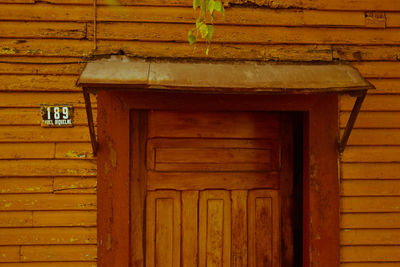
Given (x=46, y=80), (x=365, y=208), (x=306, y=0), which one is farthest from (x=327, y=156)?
(x=46, y=80)

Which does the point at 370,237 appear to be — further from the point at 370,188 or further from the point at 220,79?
the point at 220,79

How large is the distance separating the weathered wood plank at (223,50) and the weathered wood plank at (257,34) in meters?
0.04

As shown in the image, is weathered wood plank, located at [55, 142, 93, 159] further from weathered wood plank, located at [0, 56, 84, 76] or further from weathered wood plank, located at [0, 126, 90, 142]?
weathered wood plank, located at [0, 56, 84, 76]

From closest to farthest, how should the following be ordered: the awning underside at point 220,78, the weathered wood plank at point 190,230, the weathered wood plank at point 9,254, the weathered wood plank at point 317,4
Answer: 1. the awning underside at point 220,78
2. the weathered wood plank at point 9,254
3. the weathered wood plank at point 317,4
4. the weathered wood plank at point 190,230

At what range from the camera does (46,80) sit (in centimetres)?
301

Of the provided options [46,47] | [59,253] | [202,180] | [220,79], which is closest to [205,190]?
[202,180]

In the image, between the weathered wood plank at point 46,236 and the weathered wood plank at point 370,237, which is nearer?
the weathered wood plank at point 46,236

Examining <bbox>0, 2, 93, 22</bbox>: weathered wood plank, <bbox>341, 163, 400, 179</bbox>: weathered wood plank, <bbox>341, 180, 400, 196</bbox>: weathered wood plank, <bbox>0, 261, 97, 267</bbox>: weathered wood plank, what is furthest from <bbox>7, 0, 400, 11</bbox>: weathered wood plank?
<bbox>0, 261, 97, 267</bbox>: weathered wood plank

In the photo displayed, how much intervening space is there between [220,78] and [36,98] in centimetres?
153

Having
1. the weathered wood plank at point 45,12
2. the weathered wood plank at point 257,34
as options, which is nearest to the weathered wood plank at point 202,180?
the weathered wood plank at point 257,34

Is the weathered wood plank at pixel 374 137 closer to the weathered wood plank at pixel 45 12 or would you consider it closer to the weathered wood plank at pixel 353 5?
the weathered wood plank at pixel 353 5

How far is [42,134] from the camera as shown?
3020 millimetres

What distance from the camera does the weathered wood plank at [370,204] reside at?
3162mm

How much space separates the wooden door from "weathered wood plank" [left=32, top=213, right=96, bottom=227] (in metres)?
0.38
